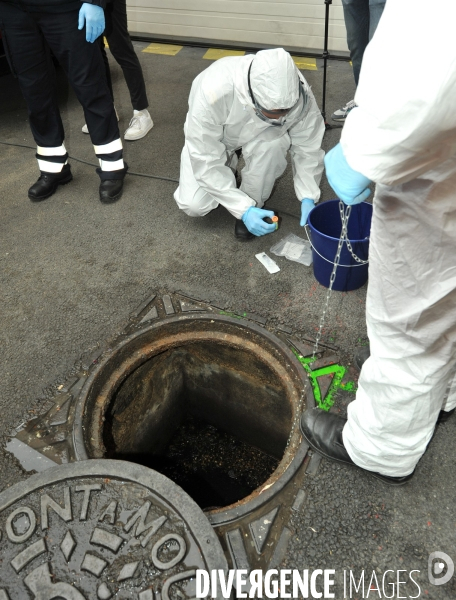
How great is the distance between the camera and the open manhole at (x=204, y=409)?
193 cm

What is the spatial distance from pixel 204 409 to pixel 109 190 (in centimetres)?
161

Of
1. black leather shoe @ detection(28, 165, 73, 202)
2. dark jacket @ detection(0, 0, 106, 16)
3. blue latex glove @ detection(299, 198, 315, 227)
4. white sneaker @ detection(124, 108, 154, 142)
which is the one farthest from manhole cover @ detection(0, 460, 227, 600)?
white sneaker @ detection(124, 108, 154, 142)

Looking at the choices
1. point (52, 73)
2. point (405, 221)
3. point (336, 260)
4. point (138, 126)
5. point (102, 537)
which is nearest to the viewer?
point (405, 221)

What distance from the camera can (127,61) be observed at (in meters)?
3.54

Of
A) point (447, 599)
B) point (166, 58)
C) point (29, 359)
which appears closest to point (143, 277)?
point (29, 359)

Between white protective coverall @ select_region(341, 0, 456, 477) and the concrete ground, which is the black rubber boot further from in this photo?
white protective coverall @ select_region(341, 0, 456, 477)

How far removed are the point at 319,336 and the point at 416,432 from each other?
813 mm

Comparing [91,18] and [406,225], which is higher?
[91,18]

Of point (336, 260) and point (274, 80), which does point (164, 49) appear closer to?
point (274, 80)

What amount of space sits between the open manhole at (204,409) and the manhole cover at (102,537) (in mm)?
129

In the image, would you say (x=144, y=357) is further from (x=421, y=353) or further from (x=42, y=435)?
(x=421, y=353)

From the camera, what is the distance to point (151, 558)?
150 cm

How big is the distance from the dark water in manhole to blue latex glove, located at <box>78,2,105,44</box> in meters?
2.33

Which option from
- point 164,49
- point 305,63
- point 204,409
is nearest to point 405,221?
point 204,409
